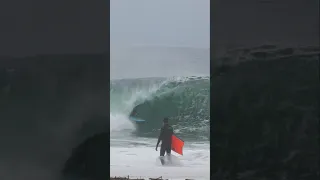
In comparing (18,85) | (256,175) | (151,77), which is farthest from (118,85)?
(256,175)

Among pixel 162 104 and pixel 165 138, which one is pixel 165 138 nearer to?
pixel 165 138

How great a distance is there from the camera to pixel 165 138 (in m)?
4.00

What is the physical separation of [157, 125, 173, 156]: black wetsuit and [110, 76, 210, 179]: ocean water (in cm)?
5

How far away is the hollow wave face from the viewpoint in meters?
3.98

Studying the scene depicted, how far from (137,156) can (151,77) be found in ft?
2.59

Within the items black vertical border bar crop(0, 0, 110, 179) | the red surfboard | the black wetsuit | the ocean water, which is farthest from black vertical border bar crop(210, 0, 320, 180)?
black vertical border bar crop(0, 0, 110, 179)

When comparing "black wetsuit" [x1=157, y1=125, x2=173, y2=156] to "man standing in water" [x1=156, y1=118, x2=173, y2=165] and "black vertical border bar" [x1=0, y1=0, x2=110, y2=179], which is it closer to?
"man standing in water" [x1=156, y1=118, x2=173, y2=165]

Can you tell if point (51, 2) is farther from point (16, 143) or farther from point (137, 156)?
point (137, 156)

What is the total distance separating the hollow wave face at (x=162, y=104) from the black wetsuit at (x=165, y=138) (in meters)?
0.06

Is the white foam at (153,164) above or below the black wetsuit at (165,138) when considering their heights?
below

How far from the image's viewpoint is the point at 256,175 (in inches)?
158

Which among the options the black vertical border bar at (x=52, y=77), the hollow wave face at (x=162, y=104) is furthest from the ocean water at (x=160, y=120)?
the black vertical border bar at (x=52, y=77)

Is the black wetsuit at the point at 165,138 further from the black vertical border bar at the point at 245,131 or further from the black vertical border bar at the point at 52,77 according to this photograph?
the black vertical border bar at the point at 52,77

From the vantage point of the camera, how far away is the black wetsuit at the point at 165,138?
13.1 feet
